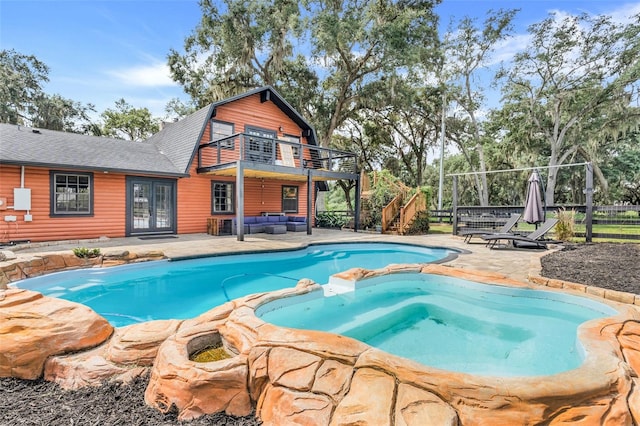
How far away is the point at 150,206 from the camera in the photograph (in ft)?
34.5

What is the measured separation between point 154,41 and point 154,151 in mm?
8083

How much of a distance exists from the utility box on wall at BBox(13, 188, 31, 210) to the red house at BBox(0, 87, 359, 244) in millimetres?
18

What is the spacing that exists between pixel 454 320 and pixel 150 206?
996 centimetres

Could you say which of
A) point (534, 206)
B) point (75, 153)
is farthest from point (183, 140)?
point (534, 206)

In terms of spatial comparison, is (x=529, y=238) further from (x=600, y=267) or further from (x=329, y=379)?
(x=329, y=379)

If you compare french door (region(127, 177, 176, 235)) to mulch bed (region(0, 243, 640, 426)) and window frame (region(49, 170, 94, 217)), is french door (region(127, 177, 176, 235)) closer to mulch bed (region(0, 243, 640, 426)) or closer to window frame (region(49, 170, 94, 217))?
window frame (region(49, 170, 94, 217))

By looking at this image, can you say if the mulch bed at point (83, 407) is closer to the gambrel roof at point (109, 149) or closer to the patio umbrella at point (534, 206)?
the gambrel roof at point (109, 149)

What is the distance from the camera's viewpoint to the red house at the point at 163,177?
8.35 m

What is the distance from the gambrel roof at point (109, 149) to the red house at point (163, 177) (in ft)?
0.09

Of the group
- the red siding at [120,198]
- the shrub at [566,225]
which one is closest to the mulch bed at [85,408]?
the red siding at [120,198]

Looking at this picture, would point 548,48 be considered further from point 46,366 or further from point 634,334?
point 46,366

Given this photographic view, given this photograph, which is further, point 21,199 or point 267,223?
point 267,223

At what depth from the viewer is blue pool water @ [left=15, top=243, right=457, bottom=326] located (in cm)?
435

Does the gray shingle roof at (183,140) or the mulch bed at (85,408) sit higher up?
Answer: the gray shingle roof at (183,140)
